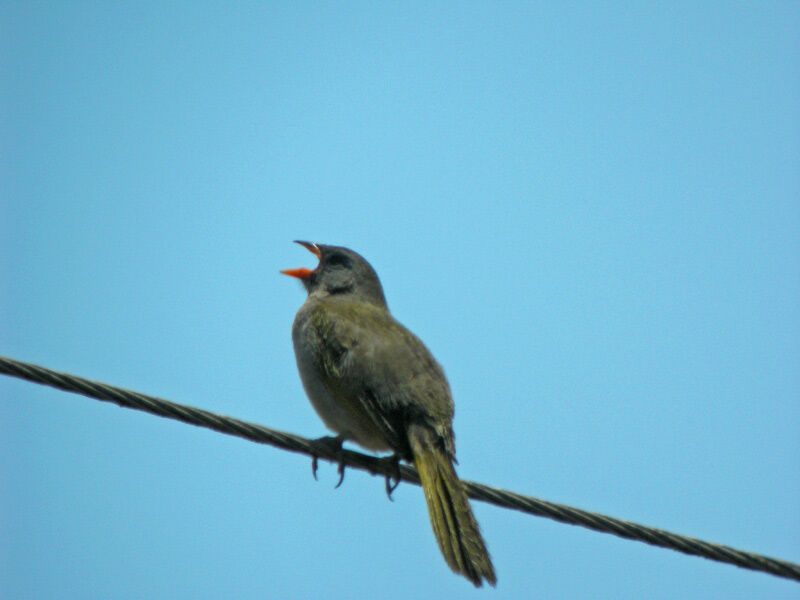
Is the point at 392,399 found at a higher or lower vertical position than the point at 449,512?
higher

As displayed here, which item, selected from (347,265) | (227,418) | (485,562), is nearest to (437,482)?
(485,562)

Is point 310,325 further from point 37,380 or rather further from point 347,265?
point 37,380

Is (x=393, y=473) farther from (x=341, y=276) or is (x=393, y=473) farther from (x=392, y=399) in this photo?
(x=341, y=276)

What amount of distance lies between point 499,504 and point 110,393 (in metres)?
2.14

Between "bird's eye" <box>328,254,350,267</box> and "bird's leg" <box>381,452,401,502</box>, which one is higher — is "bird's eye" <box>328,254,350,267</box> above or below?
above

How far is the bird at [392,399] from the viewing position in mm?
5617

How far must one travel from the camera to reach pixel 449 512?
570 cm

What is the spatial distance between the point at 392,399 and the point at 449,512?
3.46ft

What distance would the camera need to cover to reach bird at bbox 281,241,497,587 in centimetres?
562

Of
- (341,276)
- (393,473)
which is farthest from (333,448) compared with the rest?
(341,276)

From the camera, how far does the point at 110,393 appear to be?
15.8 ft

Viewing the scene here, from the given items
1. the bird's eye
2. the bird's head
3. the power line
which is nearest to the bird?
the power line

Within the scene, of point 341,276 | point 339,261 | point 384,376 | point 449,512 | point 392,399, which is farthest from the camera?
point 339,261

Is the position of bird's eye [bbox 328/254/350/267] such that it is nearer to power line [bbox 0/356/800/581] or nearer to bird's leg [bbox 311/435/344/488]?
bird's leg [bbox 311/435/344/488]
